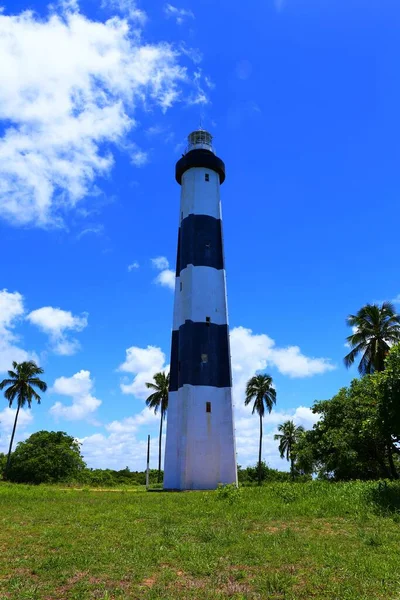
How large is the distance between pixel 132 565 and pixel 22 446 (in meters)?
44.2

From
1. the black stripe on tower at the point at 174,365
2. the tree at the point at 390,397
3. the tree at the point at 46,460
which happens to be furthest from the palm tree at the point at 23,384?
the tree at the point at 390,397

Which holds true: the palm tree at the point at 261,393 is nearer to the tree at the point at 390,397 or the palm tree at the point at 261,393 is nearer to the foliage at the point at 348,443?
the foliage at the point at 348,443

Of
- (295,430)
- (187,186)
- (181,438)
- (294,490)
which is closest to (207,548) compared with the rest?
(294,490)

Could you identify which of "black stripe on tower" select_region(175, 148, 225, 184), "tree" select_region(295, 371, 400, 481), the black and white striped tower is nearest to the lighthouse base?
the black and white striped tower

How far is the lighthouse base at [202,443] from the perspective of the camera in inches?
1173

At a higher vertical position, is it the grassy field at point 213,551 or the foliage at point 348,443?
the foliage at point 348,443

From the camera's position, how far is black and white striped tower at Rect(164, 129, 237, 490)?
1193 inches

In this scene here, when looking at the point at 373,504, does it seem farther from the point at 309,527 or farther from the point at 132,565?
the point at 132,565

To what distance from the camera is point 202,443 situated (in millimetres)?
30406

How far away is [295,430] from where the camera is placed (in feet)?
223

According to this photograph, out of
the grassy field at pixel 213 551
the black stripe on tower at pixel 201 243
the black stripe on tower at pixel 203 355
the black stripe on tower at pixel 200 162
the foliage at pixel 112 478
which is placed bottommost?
the grassy field at pixel 213 551

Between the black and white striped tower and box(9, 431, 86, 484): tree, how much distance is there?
1952cm

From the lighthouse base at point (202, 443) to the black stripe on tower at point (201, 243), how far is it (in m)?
10.1

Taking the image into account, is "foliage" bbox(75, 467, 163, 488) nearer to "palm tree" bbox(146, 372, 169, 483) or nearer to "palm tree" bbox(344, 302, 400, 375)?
"palm tree" bbox(146, 372, 169, 483)
